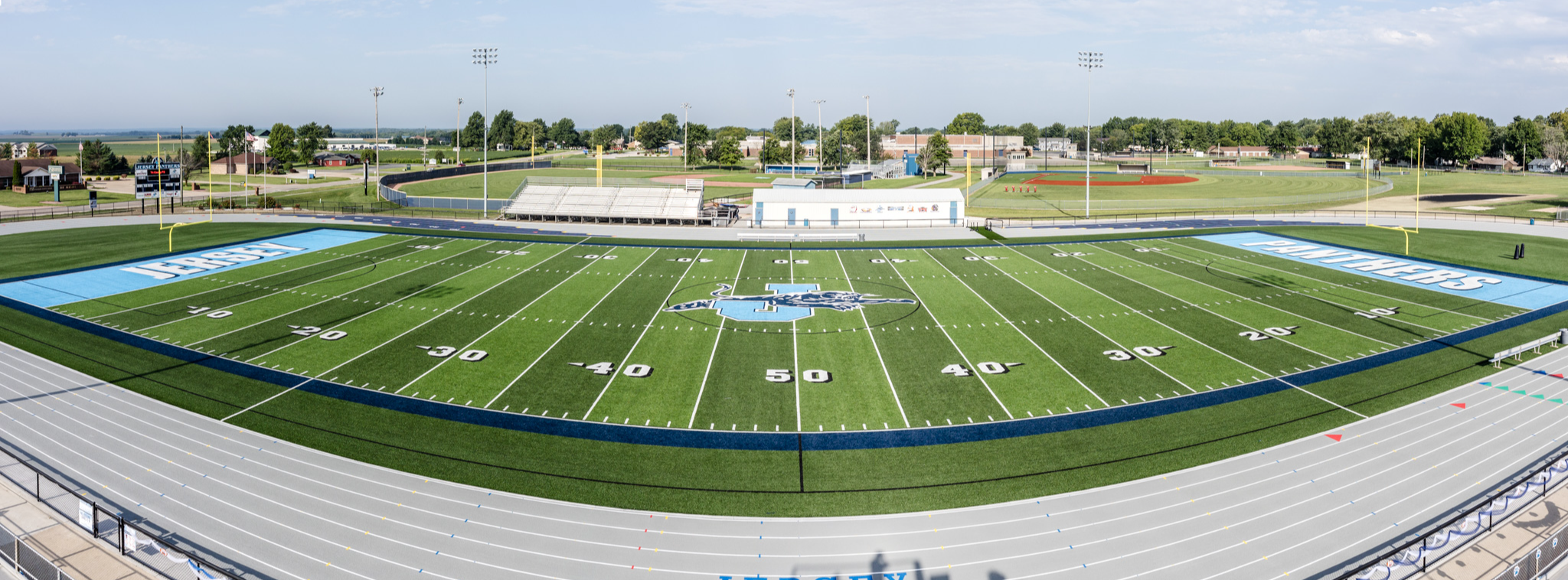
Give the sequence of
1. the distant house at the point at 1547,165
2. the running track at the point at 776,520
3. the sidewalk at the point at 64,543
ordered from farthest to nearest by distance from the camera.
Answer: the distant house at the point at 1547,165 < the running track at the point at 776,520 < the sidewalk at the point at 64,543

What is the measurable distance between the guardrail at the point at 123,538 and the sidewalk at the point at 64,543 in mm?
126

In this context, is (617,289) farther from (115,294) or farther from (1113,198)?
(1113,198)

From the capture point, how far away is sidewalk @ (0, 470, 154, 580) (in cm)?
1291

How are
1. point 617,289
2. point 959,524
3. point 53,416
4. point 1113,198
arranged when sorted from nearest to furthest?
1. point 959,524
2. point 53,416
3. point 617,289
4. point 1113,198

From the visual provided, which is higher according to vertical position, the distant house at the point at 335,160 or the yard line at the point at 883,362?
the distant house at the point at 335,160

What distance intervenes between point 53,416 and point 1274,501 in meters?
27.8

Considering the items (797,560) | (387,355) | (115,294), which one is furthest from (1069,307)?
(115,294)

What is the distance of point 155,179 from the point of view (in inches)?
2025

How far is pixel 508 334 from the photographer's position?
2688 centimetres

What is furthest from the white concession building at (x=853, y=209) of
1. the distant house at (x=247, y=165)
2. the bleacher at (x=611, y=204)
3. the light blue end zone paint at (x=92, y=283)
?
the distant house at (x=247, y=165)

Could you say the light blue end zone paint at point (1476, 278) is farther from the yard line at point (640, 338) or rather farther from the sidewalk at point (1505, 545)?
the yard line at point (640, 338)

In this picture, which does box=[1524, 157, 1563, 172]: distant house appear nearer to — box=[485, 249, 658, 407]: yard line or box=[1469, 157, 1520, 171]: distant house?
box=[1469, 157, 1520, 171]: distant house

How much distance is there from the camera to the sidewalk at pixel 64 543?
42.4 ft

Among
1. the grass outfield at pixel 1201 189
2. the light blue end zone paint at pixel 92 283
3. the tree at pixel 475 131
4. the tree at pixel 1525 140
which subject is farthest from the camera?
the tree at pixel 475 131
